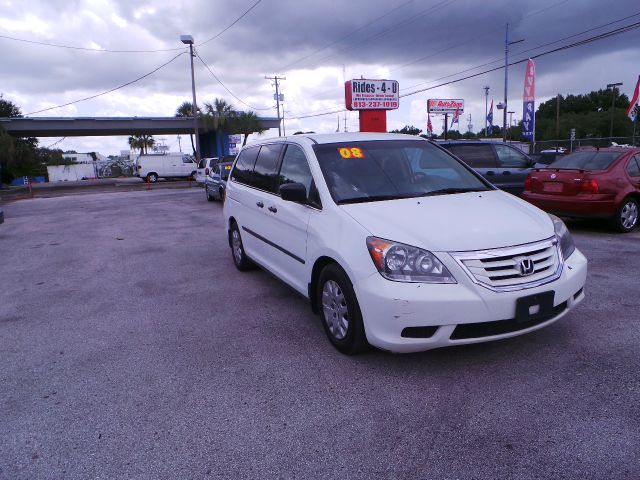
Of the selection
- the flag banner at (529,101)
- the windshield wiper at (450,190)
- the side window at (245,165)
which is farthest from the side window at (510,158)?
the flag banner at (529,101)

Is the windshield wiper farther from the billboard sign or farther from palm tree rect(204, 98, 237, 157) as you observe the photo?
palm tree rect(204, 98, 237, 157)

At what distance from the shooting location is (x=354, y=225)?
3635 millimetres

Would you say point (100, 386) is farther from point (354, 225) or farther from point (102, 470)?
point (354, 225)

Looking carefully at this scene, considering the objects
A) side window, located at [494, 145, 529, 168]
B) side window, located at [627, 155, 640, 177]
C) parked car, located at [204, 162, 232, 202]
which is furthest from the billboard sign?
side window, located at [627, 155, 640, 177]

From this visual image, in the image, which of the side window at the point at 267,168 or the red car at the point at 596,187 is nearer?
the side window at the point at 267,168

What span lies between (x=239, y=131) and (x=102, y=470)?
41.7 metres

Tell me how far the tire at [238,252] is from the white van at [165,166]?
32.5m

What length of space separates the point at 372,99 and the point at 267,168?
1595 centimetres

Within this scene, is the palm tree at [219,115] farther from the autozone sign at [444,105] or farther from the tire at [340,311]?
the tire at [340,311]

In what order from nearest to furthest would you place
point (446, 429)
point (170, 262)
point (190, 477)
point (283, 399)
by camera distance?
point (190, 477) < point (446, 429) < point (283, 399) < point (170, 262)

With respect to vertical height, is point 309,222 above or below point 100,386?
above

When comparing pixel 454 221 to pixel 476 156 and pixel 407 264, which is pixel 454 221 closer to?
pixel 407 264

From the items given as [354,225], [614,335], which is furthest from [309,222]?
[614,335]

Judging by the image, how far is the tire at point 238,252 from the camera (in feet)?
21.4
